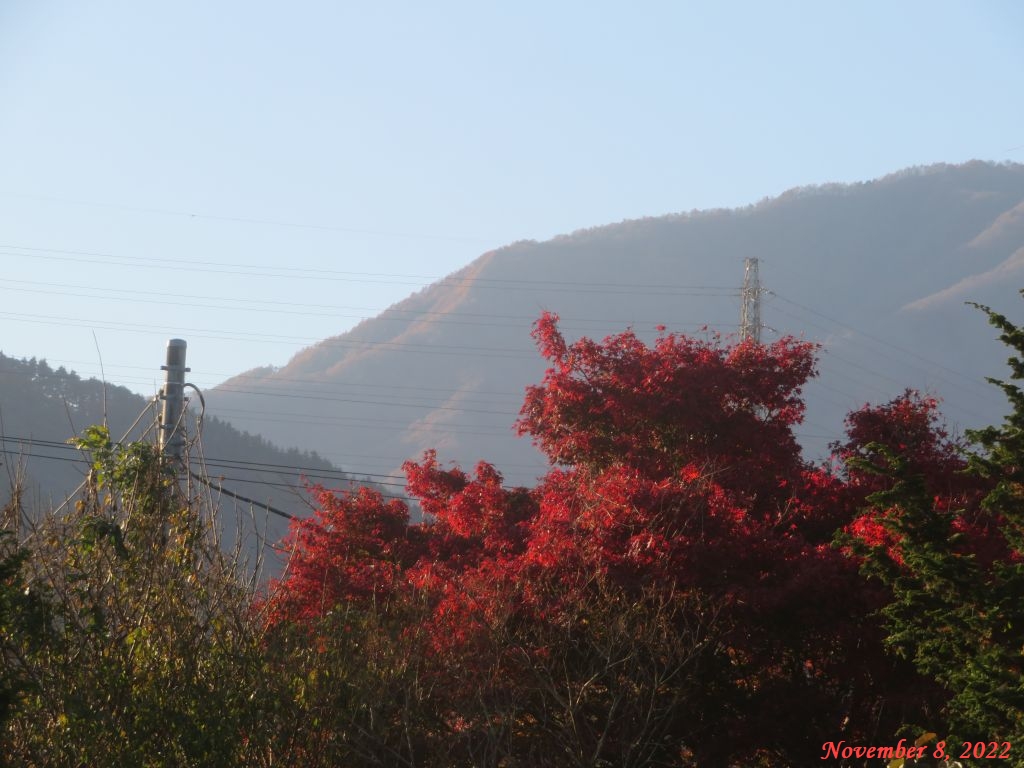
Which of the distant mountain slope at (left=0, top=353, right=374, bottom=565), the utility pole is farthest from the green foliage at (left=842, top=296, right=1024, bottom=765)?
the distant mountain slope at (left=0, top=353, right=374, bottom=565)

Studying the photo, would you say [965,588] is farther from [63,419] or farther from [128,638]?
[63,419]

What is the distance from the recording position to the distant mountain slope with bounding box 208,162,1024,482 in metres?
134

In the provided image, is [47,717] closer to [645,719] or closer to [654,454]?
[645,719]

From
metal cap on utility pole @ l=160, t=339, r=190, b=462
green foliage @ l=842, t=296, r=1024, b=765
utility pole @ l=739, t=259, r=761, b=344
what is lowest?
green foliage @ l=842, t=296, r=1024, b=765

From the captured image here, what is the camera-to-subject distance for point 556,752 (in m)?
9.53

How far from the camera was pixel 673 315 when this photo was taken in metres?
152

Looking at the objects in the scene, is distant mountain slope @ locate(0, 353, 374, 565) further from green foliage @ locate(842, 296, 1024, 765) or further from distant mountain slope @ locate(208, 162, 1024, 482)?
distant mountain slope @ locate(208, 162, 1024, 482)

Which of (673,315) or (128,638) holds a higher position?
(673,315)

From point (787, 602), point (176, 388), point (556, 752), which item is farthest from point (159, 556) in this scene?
point (787, 602)

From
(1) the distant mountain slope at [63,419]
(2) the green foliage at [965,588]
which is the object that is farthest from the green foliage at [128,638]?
(1) the distant mountain slope at [63,419]

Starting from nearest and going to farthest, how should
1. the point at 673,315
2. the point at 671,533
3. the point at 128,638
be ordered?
the point at 128,638
the point at 671,533
the point at 673,315

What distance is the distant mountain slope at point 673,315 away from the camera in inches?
5261

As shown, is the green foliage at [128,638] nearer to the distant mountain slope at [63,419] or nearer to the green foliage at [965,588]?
the green foliage at [965,588]

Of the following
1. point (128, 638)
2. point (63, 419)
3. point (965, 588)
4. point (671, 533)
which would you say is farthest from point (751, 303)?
point (128, 638)
